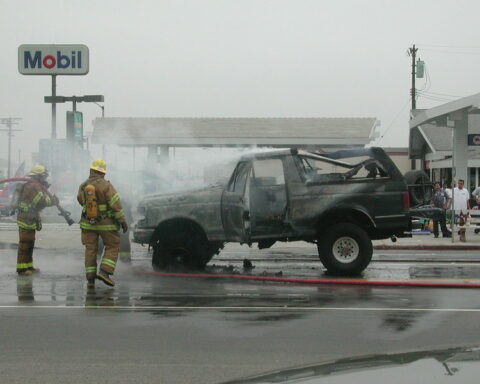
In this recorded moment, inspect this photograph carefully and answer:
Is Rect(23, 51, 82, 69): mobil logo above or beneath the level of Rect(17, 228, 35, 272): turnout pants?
above

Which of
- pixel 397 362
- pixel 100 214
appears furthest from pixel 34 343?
pixel 397 362

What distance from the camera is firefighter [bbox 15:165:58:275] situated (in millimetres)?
11703

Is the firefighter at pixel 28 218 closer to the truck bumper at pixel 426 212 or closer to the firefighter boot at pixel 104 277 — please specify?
the firefighter boot at pixel 104 277

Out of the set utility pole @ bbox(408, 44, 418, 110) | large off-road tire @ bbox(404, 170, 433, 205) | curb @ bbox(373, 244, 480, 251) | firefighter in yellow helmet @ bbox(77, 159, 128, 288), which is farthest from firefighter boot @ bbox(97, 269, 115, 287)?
utility pole @ bbox(408, 44, 418, 110)

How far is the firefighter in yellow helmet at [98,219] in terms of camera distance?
33.2ft

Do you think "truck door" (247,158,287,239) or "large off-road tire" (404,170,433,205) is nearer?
"truck door" (247,158,287,239)

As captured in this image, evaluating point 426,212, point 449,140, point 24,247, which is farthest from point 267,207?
point 449,140

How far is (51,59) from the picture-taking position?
64.2 feet

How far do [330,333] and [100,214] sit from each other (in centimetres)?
437

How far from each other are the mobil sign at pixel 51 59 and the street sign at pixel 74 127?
1.76m

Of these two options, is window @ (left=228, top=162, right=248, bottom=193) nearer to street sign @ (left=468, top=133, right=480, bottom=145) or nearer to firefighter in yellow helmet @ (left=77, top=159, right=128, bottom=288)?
firefighter in yellow helmet @ (left=77, top=159, right=128, bottom=288)

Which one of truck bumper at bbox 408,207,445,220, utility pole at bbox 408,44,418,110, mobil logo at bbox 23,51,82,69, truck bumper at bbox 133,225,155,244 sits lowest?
truck bumper at bbox 133,225,155,244

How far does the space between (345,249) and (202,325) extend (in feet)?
14.6

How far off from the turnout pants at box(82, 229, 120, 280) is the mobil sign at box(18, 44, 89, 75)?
33.6 feet
